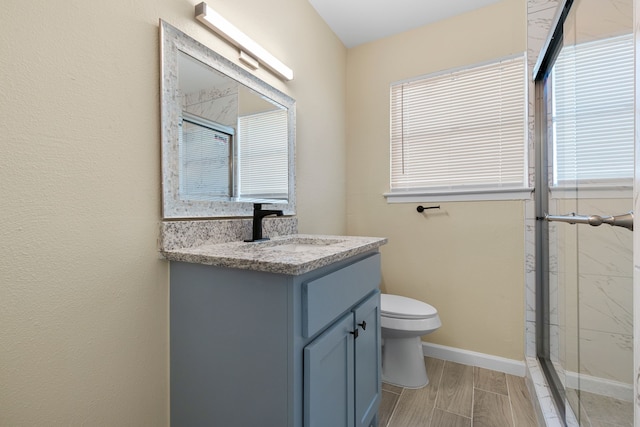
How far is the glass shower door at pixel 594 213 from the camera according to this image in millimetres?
959

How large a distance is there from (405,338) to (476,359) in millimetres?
612

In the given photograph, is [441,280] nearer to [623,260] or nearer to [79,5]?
[623,260]

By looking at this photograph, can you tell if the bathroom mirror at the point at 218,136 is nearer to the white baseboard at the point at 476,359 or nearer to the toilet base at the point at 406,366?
the toilet base at the point at 406,366

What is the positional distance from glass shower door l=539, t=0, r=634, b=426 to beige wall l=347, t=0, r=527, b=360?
288 mm

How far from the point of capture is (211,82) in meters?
1.19

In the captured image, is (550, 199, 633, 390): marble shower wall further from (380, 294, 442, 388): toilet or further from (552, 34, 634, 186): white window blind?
(380, 294, 442, 388): toilet

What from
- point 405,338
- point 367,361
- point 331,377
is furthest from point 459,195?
point 331,377

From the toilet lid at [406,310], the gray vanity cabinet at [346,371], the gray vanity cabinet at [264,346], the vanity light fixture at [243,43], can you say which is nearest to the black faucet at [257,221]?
the gray vanity cabinet at [264,346]

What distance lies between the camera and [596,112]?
46.0 inches

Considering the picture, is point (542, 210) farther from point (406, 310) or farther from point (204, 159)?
point (204, 159)

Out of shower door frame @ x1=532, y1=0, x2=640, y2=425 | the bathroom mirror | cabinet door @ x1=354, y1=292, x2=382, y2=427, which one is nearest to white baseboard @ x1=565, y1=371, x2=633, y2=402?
shower door frame @ x1=532, y1=0, x2=640, y2=425

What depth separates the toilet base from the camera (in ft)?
5.58

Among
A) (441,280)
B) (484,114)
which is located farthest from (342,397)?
(484,114)

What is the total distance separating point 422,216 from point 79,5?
1.99m
